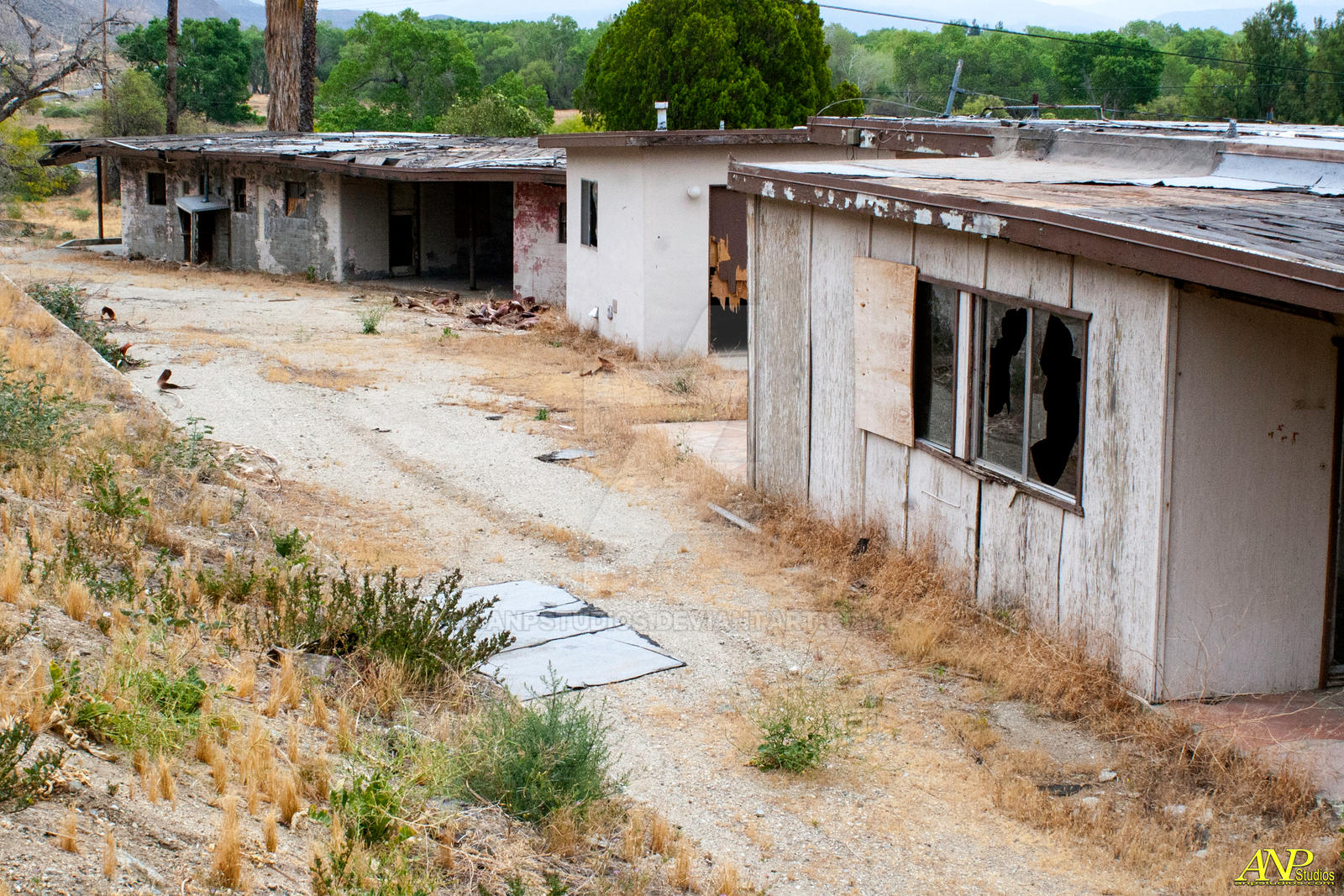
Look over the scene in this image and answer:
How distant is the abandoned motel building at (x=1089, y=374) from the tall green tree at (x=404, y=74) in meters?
51.0

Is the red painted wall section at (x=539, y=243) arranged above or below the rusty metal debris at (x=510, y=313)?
above

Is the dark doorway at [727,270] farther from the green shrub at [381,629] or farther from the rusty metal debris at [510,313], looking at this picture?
the green shrub at [381,629]

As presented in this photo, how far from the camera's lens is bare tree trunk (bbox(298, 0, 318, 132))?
34875 millimetres

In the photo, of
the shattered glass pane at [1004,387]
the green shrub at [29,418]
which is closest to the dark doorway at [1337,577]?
the shattered glass pane at [1004,387]

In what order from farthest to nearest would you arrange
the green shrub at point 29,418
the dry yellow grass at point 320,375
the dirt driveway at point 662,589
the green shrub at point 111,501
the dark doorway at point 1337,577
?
the dry yellow grass at point 320,375 → the green shrub at point 29,418 → the green shrub at point 111,501 → the dark doorway at point 1337,577 → the dirt driveway at point 662,589

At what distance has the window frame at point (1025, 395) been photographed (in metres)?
6.61

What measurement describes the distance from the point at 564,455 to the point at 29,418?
4.75 m

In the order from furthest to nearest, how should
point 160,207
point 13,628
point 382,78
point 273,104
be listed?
point 382,78, point 273,104, point 160,207, point 13,628

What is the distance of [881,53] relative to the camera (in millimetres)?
88312

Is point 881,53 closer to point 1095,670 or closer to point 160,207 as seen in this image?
point 160,207

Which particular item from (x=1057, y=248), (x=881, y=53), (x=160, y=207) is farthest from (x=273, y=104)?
(x=881, y=53)

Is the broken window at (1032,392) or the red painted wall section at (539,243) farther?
the red painted wall section at (539,243)

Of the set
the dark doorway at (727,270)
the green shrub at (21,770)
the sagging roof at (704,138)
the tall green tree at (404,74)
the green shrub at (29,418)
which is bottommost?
the green shrub at (21,770)

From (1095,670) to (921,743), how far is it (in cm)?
106
